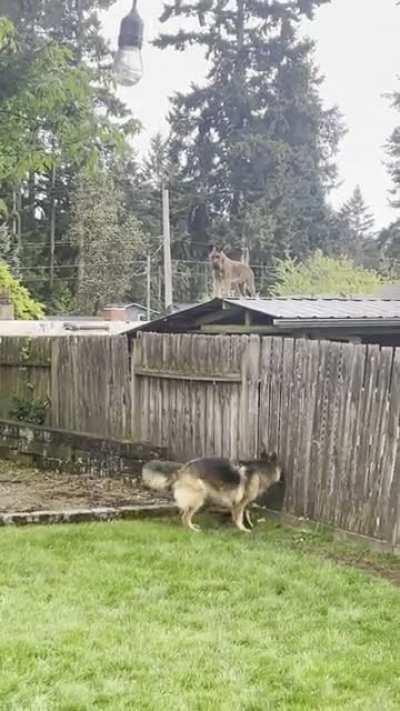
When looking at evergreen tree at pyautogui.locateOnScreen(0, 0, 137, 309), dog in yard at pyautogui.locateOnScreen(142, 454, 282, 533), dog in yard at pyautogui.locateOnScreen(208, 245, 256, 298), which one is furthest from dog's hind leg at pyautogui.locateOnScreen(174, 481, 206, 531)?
dog in yard at pyautogui.locateOnScreen(208, 245, 256, 298)

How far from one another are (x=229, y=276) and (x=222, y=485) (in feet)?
20.3

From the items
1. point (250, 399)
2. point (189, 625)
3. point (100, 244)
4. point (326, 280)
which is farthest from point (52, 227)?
point (189, 625)

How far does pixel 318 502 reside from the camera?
19.9 ft

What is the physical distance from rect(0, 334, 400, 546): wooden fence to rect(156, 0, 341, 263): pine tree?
28.9 metres

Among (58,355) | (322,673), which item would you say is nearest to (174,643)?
(322,673)

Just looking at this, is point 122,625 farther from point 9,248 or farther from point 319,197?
point 319,197

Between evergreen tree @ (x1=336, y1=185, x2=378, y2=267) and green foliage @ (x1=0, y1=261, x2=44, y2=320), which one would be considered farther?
evergreen tree @ (x1=336, y1=185, x2=378, y2=267)

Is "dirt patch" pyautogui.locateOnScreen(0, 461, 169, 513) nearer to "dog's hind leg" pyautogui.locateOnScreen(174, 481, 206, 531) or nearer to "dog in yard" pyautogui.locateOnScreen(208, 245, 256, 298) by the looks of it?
"dog's hind leg" pyautogui.locateOnScreen(174, 481, 206, 531)

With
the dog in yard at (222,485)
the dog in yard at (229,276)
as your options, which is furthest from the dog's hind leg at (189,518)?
the dog in yard at (229,276)

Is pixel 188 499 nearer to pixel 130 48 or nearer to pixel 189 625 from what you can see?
pixel 189 625

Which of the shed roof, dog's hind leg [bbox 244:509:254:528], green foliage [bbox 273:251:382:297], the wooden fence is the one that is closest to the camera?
the wooden fence

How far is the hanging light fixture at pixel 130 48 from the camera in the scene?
5.12 metres

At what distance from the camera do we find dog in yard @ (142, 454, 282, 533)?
6.14 m

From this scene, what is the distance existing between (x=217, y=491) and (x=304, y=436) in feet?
2.71
